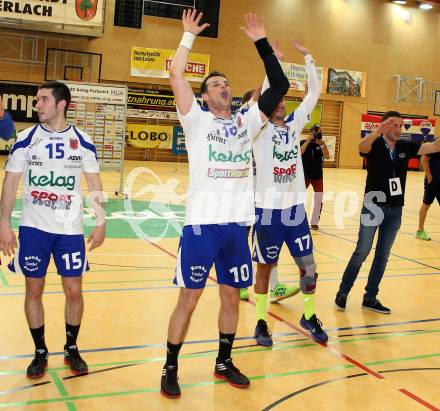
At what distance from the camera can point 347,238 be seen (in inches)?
460

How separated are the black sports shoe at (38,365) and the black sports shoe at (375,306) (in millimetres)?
3776

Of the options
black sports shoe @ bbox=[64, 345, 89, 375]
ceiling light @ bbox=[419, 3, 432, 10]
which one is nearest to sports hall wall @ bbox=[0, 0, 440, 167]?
ceiling light @ bbox=[419, 3, 432, 10]

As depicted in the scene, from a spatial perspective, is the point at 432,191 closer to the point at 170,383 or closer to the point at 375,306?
the point at 375,306

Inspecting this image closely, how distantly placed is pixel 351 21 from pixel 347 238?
23.1m

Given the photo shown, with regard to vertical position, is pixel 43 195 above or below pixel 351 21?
below

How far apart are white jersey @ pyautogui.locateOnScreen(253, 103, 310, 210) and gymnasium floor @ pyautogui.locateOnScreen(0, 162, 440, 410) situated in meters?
1.33

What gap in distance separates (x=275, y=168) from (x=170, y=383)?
88.5 inches

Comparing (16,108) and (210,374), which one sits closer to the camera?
(210,374)

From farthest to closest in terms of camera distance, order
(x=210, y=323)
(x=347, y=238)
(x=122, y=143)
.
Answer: (x=122, y=143)
(x=347, y=238)
(x=210, y=323)

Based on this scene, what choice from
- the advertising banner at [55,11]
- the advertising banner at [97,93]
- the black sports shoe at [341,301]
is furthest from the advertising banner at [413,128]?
the black sports shoe at [341,301]

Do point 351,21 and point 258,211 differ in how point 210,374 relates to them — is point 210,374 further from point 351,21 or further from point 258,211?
point 351,21

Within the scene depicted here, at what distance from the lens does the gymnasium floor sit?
14.6 feet

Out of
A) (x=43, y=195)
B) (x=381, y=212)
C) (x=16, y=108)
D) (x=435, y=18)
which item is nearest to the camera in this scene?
(x=43, y=195)

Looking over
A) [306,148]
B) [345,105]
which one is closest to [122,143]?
[306,148]
